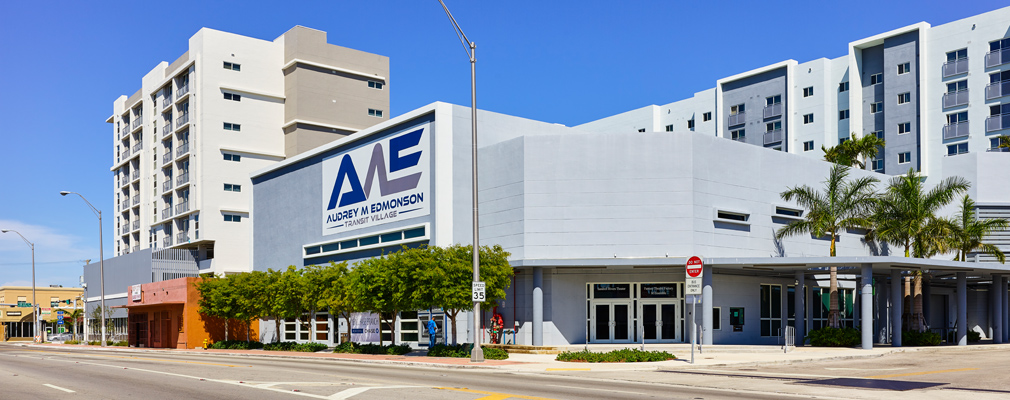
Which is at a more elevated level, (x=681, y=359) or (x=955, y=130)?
(x=955, y=130)

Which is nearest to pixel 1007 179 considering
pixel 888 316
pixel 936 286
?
pixel 936 286

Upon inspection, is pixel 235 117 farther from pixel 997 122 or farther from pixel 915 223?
pixel 997 122

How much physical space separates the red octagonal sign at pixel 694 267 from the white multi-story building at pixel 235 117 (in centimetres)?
4842

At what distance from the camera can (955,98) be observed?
60.3 m

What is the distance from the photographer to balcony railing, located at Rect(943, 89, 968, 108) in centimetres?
5978

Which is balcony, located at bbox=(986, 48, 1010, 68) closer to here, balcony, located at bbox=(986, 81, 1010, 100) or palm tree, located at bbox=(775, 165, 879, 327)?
balcony, located at bbox=(986, 81, 1010, 100)

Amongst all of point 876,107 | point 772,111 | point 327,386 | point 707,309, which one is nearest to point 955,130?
point 876,107

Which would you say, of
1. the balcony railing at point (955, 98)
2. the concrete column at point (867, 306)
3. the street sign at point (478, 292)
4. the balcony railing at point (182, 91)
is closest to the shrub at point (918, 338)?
the concrete column at point (867, 306)

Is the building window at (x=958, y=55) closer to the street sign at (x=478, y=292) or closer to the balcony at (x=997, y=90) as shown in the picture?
the balcony at (x=997, y=90)

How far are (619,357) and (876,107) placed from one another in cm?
4601

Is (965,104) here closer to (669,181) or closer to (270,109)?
(669,181)

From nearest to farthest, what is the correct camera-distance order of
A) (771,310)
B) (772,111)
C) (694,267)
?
1. (694,267)
2. (771,310)
3. (772,111)

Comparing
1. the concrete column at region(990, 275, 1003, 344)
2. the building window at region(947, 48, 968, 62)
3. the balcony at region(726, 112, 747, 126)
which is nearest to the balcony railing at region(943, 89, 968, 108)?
the building window at region(947, 48, 968, 62)

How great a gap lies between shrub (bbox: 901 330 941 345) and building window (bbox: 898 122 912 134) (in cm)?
2784
